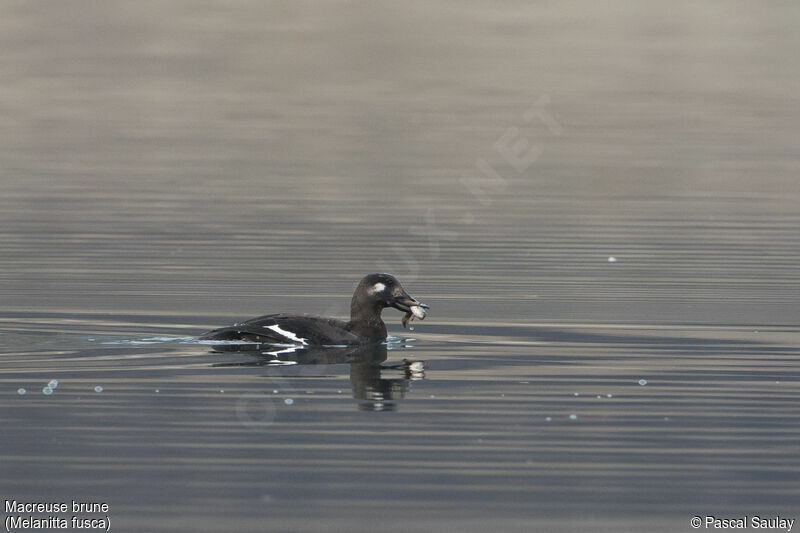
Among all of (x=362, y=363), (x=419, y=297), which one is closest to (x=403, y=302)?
(x=362, y=363)

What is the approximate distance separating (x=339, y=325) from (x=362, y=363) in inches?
47.8

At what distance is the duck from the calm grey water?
0.97 ft

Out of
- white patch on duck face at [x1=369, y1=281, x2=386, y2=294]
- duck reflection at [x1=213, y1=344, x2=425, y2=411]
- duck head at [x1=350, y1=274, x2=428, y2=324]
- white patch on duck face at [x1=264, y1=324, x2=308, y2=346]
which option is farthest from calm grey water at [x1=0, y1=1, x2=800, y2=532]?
white patch on duck face at [x1=369, y1=281, x2=386, y2=294]

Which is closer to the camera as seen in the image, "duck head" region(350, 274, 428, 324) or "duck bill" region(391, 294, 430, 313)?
A: "duck bill" region(391, 294, 430, 313)

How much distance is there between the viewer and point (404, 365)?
16.8 m

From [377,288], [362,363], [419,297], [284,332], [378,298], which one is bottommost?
[419,297]

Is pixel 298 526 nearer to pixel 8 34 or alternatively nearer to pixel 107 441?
pixel 107 441

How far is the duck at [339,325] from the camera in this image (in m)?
17.3

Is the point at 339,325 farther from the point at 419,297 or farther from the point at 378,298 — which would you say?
the point at 419,297

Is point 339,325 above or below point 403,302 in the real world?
below

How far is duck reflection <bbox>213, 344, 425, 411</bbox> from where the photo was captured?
1505 cm

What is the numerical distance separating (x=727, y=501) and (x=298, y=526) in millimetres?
2789

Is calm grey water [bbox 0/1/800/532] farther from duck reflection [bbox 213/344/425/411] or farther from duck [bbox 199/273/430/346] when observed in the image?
duck [bbox 199/273/430/346]

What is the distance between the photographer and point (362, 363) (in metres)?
17.0
